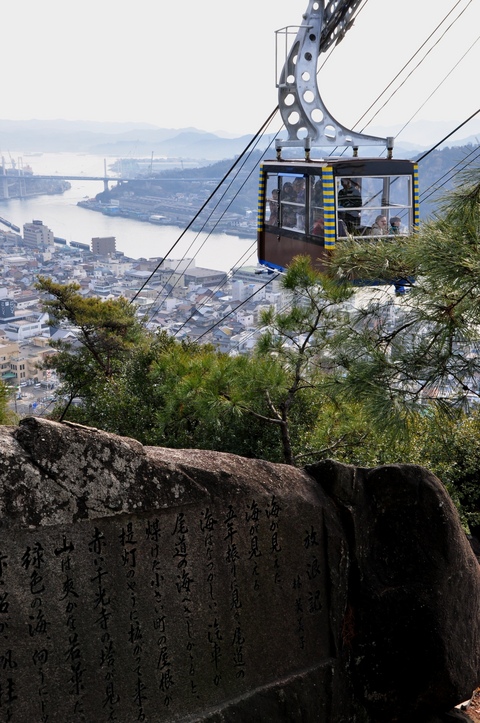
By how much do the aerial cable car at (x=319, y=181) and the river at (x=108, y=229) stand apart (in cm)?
2110

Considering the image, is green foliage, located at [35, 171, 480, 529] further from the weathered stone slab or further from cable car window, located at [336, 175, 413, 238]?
cable car window, located at [336, 175, 413, 238]

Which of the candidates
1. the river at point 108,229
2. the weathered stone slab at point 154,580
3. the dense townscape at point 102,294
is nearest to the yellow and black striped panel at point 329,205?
the dense townscape at point 102,294

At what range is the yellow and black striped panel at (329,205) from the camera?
8.77m

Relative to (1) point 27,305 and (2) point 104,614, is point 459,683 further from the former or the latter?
(1) point 27,305

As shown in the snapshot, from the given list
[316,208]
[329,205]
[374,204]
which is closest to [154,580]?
[329,205]

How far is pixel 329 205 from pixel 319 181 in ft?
1.45

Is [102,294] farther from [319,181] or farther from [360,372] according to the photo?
[360,372]

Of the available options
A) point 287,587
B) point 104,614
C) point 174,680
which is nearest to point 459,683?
point 287,587

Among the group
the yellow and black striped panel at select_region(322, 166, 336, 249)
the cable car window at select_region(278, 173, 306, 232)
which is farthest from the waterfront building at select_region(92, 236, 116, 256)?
the yellow and black striped panel at select_region(322, 166, 336, 249)

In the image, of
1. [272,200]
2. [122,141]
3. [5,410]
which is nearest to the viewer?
[5,410]

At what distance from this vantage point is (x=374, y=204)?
31.7 feet

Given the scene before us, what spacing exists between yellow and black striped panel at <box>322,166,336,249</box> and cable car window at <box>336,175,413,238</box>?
0.09 meters

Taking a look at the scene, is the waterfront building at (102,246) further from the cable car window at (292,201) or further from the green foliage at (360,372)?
the green foliage at (360,372)

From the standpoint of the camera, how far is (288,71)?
33.8ft
